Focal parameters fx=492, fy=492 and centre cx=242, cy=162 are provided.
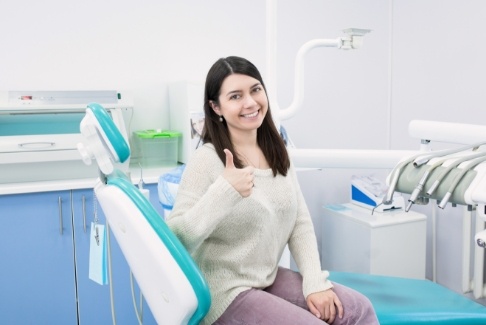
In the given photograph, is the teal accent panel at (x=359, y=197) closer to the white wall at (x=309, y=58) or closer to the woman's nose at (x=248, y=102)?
the white wall at (x=309, y=58)

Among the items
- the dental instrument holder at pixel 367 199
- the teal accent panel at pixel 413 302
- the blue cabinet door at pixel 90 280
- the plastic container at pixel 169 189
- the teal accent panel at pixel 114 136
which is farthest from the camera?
the dental instrument holder at pixel 367 199

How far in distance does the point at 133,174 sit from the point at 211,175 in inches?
49.5

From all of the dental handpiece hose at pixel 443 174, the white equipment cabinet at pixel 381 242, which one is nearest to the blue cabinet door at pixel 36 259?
the white equipment cabinet at pixel 381 242

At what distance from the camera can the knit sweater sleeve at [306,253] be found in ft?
4.10

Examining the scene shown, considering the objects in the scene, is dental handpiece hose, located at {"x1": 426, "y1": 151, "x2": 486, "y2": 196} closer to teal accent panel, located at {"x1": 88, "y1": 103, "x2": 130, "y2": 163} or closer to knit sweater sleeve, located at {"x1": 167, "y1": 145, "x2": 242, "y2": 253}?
knit sweater sleeve, located at {"x1": 167, "y1": 145, "x2": 242, "y2": 253}

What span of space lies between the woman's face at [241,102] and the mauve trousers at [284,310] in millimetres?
433

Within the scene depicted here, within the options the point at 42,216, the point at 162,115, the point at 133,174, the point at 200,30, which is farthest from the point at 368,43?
the point at 42,216

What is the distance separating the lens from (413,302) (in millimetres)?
1625

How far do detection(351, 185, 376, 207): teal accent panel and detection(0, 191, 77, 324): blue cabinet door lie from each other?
5.18 ft

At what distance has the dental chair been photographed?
0.87 metres

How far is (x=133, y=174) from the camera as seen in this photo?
2.40 m

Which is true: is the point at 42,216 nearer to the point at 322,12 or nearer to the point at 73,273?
the point at 73,273

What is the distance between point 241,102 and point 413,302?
908mm

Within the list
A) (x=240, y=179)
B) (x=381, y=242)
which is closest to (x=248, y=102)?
(x=240, y=179)
